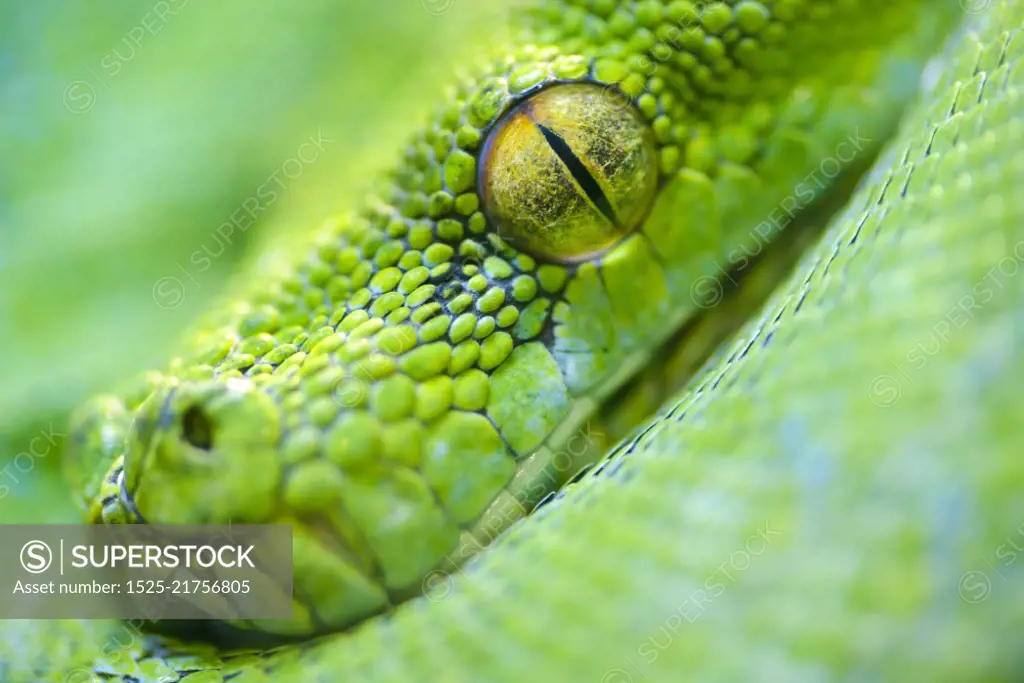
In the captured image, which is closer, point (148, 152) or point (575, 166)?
point (575, 166)

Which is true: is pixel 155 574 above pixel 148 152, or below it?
below

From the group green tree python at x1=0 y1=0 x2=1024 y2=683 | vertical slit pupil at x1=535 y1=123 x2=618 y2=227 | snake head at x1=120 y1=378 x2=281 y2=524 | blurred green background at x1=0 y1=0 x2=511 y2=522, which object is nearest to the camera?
green tree python at x1=0 y1=0 x2=1024 y2=683

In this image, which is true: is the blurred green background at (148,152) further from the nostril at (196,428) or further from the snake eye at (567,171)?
the nostril at (196,428)

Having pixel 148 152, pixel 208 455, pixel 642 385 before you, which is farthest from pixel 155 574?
pixel 148 152

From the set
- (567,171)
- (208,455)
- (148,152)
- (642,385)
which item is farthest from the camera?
(148,152)

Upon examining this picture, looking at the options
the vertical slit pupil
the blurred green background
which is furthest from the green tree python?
the blurred green background

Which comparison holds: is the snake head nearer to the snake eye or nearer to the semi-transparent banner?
the semi-transparent banner

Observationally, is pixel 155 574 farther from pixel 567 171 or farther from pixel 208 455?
pixel 567 171

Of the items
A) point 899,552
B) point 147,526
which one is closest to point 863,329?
point 899,552
